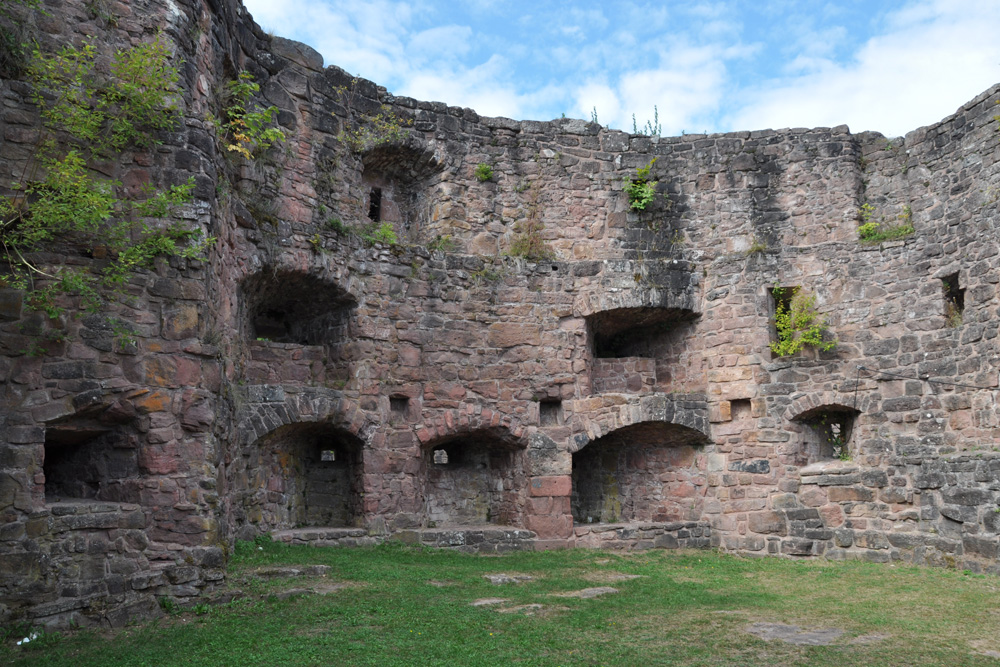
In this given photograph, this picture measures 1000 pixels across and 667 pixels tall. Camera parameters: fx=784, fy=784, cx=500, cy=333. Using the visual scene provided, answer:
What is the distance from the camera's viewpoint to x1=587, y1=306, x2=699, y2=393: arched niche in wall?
13.1 metres

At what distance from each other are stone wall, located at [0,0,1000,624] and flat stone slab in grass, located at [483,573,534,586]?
2.08m

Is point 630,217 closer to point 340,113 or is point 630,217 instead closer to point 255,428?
point 340,113

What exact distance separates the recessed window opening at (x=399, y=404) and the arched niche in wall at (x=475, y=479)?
28.8 inches

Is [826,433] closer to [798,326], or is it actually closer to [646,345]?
[798,326]

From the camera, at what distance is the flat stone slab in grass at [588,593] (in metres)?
8.24

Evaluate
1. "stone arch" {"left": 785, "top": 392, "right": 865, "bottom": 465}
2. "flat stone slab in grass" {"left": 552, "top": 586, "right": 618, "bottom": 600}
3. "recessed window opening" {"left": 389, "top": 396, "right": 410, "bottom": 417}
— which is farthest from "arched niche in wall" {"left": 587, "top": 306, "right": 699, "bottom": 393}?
"flat stone slab in grass" {"left": 552, "top": 586, "right": 618, "bottom": 600}

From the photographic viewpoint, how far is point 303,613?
22.9ft

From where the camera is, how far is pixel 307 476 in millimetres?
11508

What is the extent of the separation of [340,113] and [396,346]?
12.2ft

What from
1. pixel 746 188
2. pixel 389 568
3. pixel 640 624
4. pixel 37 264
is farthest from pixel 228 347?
pixel 746 188

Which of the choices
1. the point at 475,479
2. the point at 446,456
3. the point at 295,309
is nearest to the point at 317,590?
the point at 446,456

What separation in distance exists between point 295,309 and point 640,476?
6260 mm

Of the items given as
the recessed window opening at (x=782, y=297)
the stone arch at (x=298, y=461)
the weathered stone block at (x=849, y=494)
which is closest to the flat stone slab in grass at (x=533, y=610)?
the stone arch at (x=298, y=461)

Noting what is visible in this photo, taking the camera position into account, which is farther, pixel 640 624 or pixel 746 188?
pixel 746 188
